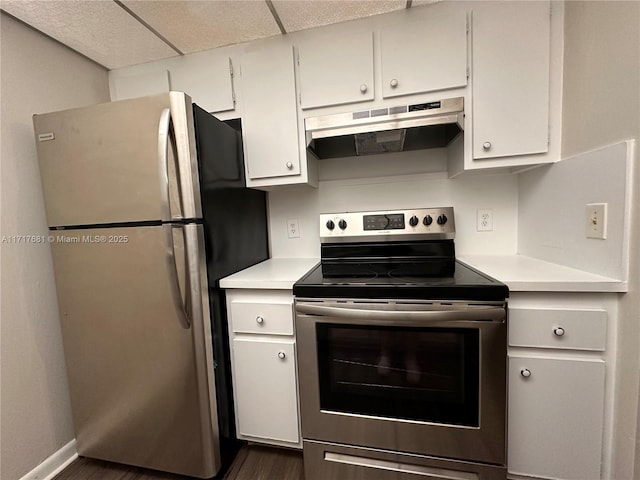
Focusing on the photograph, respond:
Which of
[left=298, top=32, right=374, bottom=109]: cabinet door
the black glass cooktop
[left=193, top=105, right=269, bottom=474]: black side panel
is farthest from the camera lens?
[left=298, top=32, right=374, bottom=109]: cabinet door

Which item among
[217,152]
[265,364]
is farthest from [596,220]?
[217,152]

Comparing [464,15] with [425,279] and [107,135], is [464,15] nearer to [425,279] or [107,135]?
[425,279]

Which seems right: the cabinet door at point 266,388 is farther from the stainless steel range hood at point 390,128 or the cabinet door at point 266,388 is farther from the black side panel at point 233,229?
the stainless steel range hood at point 390,128

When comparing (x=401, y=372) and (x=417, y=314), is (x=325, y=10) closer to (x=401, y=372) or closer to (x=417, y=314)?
(x=417, y=314)

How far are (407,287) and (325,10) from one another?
1359 millimetres

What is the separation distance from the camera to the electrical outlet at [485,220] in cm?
161

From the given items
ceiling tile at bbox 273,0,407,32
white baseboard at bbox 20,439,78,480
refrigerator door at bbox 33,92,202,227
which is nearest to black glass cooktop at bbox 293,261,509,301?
refrigerator door at bbox 33,92,202,227

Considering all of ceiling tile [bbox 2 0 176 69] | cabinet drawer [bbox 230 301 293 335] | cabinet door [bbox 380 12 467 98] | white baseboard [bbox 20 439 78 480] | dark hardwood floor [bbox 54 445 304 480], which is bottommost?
dark hardwood floor [bbox 54 445 304 480]

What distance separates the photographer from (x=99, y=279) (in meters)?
1.23

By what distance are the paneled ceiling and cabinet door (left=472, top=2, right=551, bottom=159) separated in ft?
1.18

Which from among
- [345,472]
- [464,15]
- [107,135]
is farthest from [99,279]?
[464,15]

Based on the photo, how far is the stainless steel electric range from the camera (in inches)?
39.1

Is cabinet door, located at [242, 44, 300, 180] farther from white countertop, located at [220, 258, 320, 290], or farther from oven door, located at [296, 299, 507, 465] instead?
oven door, located at [296, 299, 507, 465]

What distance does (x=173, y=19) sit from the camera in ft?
4.41
